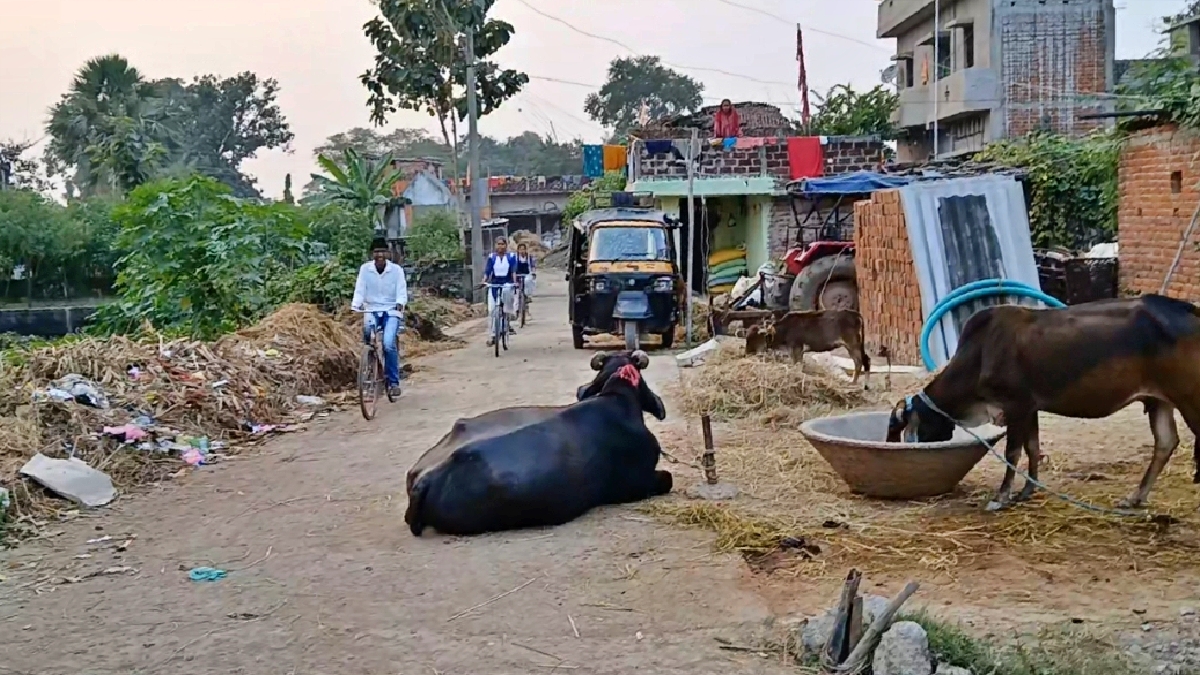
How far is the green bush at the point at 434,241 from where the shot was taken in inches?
1304

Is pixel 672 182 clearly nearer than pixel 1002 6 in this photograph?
Yes

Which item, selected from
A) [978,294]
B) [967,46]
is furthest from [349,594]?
[967,46]

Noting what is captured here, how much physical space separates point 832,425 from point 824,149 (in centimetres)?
1803

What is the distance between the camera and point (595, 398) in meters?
7.86

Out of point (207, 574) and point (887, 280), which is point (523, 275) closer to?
point (887, 280)

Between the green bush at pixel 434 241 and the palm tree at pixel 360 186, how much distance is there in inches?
89.0

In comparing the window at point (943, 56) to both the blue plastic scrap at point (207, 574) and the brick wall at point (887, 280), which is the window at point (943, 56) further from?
the blue plastic scrap at point (207, 574)

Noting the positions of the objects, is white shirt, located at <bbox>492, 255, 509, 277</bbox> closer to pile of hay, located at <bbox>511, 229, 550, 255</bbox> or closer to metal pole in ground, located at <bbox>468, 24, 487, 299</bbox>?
metal pole in ground, located at <bbox>468, 24, 487, 299</bbox>

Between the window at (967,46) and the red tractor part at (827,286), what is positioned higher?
the window at (967,46)

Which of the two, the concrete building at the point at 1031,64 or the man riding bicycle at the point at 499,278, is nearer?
the man riding bicycle at the point at 499,278

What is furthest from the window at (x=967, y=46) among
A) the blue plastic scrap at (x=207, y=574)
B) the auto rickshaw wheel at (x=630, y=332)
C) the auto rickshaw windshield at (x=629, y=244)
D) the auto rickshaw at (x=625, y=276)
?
the blue plastic scrap at (x=207, y=574)

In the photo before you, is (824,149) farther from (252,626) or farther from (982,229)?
(252,626)

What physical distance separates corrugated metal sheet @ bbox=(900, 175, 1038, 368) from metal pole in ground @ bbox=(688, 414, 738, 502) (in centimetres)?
542

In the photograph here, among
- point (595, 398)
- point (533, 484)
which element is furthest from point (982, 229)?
point (533, 484)
